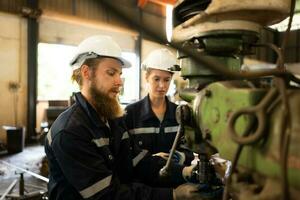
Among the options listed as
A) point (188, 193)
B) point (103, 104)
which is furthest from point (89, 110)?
point (188, 193)

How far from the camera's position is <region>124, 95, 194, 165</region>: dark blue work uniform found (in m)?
2.01

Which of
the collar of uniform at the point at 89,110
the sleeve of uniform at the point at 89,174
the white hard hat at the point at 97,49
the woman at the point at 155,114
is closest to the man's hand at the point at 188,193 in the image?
the sleeve of uniform at the point at 89,174

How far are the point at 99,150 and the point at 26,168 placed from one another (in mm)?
3226

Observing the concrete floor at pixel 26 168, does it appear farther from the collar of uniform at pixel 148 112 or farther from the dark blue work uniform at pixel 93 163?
the dark blue work uniform at pixel 93 163

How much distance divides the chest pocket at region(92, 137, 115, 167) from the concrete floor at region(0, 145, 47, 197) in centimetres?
214

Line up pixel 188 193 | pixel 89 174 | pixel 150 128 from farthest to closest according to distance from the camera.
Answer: pixel 150 128, pixel 89 174, pixel 188 193

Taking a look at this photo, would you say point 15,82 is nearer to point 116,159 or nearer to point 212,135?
point 116,159

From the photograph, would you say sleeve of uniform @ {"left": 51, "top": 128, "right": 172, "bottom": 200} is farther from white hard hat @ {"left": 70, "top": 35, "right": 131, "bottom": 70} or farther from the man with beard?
white hard hat @ {"left": 70, "top": 35, "right": 131, "bottom": 70}

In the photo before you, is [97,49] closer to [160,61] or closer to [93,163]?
[93,163]

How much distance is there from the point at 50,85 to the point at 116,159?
5159 mm

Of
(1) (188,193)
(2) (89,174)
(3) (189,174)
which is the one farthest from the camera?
(3) (189,174)

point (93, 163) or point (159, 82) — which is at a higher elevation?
point (159, 82)

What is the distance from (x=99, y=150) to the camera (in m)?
1.25

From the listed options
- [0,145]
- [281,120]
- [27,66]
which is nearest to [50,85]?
[27,66]
